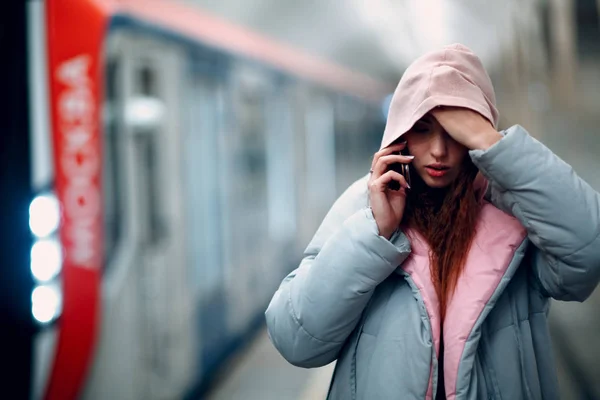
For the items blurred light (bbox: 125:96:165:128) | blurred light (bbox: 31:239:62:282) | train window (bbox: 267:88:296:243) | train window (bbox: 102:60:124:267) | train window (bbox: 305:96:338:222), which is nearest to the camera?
blurred light (bbox: 31:239:62:282)

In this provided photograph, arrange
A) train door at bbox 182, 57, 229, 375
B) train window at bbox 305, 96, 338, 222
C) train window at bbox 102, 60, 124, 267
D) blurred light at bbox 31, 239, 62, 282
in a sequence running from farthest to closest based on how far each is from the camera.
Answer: train window at bbox 305, 96, 338, 222 → train door at bbox 182, 57, 229, 375 → train window at bbox 102, 60, 124, 267 → blurred light at bbox 31, 239, 62, 282

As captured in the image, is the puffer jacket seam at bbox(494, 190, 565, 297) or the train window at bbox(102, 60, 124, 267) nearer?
the puffer jacket seam at bbox(494, 190, 565, 297)

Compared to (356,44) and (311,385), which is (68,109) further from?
(356,44)

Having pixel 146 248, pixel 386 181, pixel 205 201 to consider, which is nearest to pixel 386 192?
pixel 386 181

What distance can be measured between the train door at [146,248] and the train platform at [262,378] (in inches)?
18.4

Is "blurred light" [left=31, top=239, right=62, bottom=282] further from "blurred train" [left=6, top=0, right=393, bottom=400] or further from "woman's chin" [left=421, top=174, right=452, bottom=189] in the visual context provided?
"woman's chin" [left=421, top=174, right=452, bottom=189]

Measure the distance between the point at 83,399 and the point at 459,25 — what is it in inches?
83.5

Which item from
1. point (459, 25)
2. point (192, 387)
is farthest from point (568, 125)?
point (192, 387)

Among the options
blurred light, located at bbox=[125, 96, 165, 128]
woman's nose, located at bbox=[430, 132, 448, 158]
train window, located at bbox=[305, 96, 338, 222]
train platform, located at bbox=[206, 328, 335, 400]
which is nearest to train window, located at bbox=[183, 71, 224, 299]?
blurred light, located at bbox=[125, 96, 165, 128]

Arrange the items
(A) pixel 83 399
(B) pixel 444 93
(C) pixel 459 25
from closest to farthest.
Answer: (B) pixel 444 93, (C) pixel 459 25, (A) pixel 83 399

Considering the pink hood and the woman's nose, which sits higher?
the pink hood

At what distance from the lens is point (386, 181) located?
109cm

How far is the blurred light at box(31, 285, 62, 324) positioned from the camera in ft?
8.10

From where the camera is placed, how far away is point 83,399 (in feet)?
8.76
